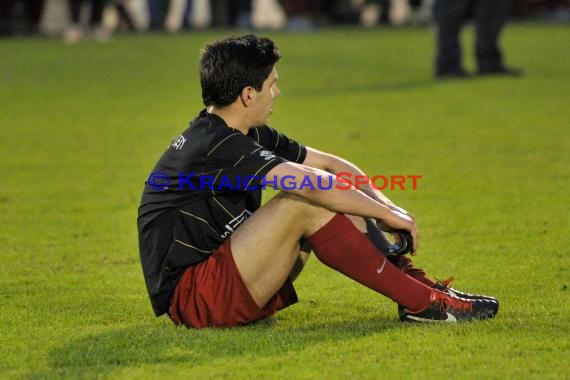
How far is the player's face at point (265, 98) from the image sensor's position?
18.6ft

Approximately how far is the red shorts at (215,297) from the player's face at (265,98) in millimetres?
593

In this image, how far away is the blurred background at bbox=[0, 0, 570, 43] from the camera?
30391mm

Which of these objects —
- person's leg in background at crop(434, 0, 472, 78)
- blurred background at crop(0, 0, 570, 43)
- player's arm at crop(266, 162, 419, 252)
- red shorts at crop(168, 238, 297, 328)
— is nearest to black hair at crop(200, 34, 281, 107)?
player's arm at crop(266, 162, 419, 252)

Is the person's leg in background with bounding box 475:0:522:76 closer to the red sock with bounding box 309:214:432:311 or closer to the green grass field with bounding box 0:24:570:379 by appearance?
the green grass field with bounding box 0:24:570:379

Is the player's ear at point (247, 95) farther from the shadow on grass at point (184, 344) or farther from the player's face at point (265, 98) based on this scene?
the shadow on grass at point (184, 344)

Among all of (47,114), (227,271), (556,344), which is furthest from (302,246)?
(47,114)

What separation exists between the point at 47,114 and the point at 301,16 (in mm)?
16662

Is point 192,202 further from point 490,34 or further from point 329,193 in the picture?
point 490,34

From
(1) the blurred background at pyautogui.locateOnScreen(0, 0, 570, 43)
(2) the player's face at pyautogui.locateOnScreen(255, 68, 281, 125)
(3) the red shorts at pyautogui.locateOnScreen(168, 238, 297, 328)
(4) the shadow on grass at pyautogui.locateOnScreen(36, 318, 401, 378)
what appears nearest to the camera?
(4) the shadow on grass at pyautogui.locateOnScreen(36, 318, 401, 378)

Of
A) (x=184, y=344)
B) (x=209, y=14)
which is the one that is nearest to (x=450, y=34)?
(x=184, y=344)

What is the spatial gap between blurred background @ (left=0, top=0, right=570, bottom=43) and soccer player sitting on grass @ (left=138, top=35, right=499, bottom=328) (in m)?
24.4

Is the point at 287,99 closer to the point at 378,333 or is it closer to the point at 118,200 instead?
the point at 118,200

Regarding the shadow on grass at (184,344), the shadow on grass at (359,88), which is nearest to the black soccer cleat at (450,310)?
the shadow on grass at (184,344)

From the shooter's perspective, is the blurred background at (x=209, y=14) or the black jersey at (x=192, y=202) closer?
the black jersey at (x=192, y=202)
